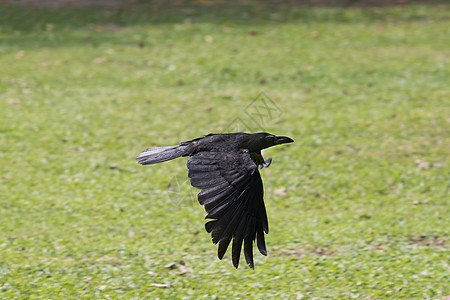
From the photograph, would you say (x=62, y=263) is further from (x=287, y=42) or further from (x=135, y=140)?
(x=287, y=42)

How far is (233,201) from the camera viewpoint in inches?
165

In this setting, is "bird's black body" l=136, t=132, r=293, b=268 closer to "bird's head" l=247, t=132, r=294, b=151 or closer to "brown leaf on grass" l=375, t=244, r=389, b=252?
"bird's head" l=247, t=132, r=294, b=151

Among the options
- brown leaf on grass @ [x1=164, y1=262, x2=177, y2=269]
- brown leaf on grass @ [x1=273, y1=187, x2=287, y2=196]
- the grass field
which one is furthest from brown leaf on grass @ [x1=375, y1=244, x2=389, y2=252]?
brown leaf on grass @ [x1=164, y1=262, x2=177, y2=269]

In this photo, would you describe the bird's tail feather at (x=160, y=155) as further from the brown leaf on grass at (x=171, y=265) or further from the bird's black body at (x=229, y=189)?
the brown leaf on grass at (x=171, y=265)

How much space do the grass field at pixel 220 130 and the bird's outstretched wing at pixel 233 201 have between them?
1.60m

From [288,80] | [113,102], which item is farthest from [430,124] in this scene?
[113,102]

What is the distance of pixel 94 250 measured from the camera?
21.2 feet

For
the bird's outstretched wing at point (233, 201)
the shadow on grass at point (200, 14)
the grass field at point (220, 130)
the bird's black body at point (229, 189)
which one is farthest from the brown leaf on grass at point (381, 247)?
the shadow on grass at point (200, 14)

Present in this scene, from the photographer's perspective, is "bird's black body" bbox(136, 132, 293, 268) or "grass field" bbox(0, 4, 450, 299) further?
"grass field" bbox(0, 4, 450, 299)

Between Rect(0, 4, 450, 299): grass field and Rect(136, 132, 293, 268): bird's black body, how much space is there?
1.55 metres

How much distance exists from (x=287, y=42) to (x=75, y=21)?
490 centimetres

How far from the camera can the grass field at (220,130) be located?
598 cm

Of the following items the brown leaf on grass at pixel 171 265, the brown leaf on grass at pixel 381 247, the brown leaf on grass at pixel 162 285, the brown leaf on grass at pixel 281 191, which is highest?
the brown leaf on grass at pixel 281 191

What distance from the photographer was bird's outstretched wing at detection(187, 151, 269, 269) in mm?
4051
